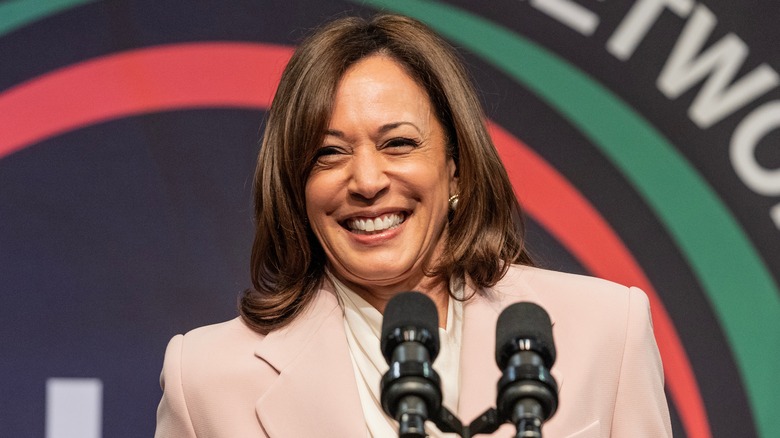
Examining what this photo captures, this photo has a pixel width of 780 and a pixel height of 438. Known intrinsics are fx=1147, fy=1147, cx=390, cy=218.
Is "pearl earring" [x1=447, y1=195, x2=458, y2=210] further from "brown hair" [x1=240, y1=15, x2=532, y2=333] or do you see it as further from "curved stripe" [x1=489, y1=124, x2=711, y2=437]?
"curved stripe" [x1=489, y1=124, x2=711, y2=437]

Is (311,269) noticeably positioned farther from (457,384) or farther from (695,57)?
(695,57)

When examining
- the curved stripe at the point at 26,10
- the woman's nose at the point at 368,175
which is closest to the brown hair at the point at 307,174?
the woman's nose at the point at 368,175

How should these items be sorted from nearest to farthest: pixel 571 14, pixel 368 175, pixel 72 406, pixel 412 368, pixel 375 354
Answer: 1. pixel 412 368
2. pixel 368 175
3. pixel 375 354
4. pixel 72 406
5. pixel 571 14

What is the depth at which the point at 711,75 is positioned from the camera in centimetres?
264

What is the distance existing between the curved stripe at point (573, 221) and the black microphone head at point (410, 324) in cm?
147

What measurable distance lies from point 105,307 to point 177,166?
361 mm

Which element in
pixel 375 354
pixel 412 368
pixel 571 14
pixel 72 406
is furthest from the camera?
pixel 571 14

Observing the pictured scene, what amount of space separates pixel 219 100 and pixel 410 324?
61.4 inches

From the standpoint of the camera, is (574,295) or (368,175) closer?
(368,175)

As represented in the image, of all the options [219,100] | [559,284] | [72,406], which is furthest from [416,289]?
[72,406]

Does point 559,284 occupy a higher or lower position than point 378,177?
lower

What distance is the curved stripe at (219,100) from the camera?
8.66 ft

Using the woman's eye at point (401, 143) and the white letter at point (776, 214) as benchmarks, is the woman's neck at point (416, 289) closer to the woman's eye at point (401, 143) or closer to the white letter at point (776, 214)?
the woman's eye at point (401, 143)

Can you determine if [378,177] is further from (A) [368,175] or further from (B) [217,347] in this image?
(B) [217,347]
